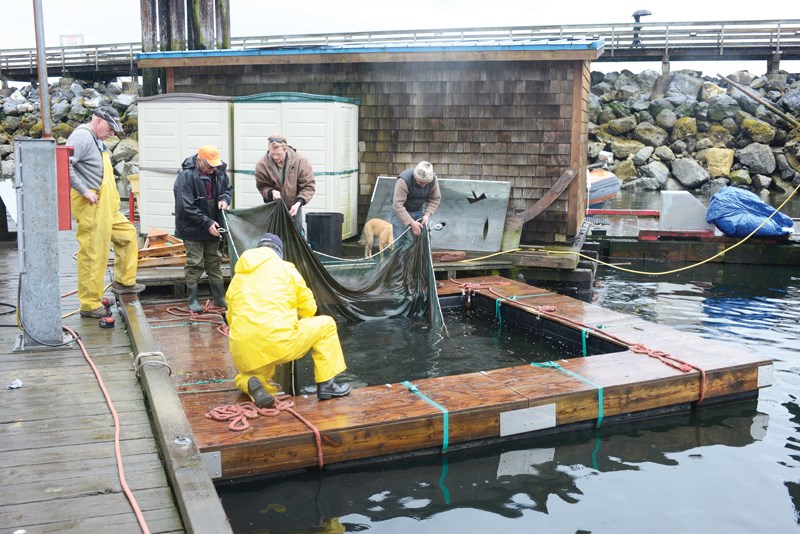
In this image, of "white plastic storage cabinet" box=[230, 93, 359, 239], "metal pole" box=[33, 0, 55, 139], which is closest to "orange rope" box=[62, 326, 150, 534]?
"metal pole" box=[33, 0, 55, 139]

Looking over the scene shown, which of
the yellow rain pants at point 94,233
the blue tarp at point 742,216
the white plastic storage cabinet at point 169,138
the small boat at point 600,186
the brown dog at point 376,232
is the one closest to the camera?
the yellow rain pants at point 94,233

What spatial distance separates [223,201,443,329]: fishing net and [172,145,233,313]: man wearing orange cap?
32 cm

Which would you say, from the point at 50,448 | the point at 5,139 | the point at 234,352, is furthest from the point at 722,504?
the point at 5,139

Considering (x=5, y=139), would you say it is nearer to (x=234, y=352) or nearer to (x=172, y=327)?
(x=172, y=327)

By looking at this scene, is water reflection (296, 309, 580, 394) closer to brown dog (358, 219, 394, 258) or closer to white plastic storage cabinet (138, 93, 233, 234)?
brown dog (358, 219, 394, 258)

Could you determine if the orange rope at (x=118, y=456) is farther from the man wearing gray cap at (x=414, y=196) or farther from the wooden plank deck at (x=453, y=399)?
the man wearing gray cap at (x=414, y=196)

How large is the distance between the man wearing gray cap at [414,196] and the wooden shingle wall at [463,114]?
2.08 metres

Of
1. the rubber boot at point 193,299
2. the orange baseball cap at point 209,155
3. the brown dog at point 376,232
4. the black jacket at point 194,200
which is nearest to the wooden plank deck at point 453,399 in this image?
the rubber boot at point 193,299

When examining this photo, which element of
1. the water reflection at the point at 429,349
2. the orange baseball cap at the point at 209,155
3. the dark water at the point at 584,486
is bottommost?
the dark water at the point at 584,486

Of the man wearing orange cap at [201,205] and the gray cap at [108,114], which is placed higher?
the gray cap at [108,114]

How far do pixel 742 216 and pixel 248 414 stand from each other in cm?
1050

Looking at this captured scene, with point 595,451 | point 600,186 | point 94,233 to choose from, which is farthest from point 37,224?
point 600,186

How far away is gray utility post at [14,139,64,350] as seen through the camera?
5.41 meters

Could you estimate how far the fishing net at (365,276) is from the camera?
7.85 metres
